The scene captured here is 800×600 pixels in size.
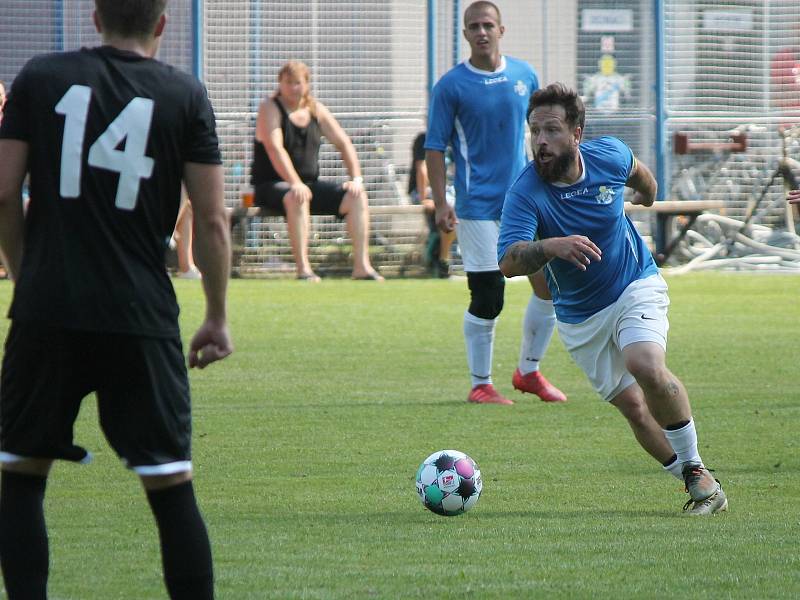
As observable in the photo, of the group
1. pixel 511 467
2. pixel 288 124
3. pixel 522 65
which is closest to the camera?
pixel 511 467

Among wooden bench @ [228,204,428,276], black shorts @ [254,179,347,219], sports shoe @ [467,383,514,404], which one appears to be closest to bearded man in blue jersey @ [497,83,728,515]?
sports shoe @ [467,383,514,404]

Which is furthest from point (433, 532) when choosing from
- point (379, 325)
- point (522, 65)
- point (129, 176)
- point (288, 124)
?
point (288, 124)

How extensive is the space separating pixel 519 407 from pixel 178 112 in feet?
18.2

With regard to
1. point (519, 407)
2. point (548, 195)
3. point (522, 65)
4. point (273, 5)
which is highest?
point (273, 5)

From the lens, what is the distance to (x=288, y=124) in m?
17.0

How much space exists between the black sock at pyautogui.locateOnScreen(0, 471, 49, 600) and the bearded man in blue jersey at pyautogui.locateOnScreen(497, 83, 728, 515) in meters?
2.63

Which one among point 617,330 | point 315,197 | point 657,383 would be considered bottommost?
point 657,383

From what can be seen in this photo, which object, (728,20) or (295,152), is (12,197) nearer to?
(295,152)

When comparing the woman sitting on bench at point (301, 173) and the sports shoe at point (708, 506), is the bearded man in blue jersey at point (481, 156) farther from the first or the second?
the woman sitting on bench at point (301, 173)

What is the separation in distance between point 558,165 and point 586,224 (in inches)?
11.5

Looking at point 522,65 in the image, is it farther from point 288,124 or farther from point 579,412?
point 288,124

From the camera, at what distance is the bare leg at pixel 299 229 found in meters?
16.9

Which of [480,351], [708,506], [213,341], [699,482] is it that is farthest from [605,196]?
[480,351]

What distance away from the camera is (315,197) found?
17.4 metres
